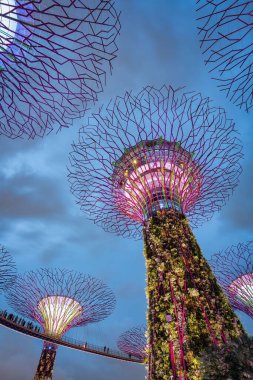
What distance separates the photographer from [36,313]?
19.7 metres

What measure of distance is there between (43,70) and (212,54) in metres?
2.76

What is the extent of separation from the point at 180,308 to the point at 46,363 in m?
15.3

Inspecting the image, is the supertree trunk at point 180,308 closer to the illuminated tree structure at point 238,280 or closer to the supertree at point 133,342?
the illuminated tree structure at point 238,280

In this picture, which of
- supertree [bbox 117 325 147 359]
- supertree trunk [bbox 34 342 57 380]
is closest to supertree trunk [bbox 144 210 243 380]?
supertree trunk [bbox 34 342 57 380]

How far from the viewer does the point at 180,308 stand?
772 cm

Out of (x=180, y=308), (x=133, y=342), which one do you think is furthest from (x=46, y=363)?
(x=180, y=308)

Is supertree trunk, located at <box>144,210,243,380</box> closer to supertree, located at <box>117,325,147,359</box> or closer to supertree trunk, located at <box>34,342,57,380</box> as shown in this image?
supertree trunk, located at <box>34,342,57,380</box>

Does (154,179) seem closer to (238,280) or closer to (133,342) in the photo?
(238,280)

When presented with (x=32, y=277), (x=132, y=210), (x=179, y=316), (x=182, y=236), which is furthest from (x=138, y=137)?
(x=32, y=277)

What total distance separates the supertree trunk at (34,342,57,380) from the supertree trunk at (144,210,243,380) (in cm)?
1380

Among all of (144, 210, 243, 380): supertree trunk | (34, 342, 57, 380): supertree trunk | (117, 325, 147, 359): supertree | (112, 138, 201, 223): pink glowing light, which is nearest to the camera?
(144, 210, 243, 380): supertree trunk

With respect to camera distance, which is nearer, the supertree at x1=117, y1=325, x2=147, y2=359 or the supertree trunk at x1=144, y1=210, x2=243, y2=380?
the supertree trunk at x1=144, y1=210, x2=243, y2=380

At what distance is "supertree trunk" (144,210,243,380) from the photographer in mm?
7031

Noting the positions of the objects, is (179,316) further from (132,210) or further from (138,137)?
(138,137)
